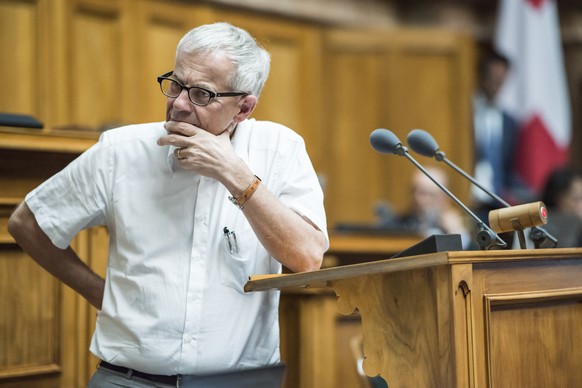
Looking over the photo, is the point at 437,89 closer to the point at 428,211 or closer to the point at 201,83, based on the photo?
the point at 428,211

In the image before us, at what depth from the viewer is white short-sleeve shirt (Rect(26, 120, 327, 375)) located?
1.92 m

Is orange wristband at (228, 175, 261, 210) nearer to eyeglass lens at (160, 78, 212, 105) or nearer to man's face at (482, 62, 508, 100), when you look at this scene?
eyeglass lens at (160, 78, 212, 105)

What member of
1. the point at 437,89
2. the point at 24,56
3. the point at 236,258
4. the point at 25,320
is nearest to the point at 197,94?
the point at 236,258

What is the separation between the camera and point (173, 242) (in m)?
1.98

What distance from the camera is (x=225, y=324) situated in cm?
194

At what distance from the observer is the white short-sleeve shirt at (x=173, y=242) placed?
1.92 metres

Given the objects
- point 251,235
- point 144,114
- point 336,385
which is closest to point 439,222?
point 144,114

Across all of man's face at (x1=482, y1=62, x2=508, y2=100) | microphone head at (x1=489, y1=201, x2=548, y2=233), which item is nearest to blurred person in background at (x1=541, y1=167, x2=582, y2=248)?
man's face at (x1=482, y1=62, x2=508, y2=100)

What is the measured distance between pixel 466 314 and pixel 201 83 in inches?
30.9

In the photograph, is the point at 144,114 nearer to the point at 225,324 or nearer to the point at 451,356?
the point at 225,324

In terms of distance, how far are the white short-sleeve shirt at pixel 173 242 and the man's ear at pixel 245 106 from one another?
6 cm

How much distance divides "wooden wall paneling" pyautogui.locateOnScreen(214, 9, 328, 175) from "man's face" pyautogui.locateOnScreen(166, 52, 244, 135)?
4.32 meters

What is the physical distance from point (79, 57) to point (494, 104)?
131 inches

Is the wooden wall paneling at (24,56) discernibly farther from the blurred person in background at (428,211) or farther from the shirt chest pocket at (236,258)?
the shirt chest pocket at (236,258)
